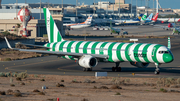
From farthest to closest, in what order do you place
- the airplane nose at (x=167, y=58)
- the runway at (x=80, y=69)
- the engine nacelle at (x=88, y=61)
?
1. the engine nacelle at (x=88, y=61)
2. the runway at (x=80, y=69)
3. the airplane nose at (x=167, y=58)

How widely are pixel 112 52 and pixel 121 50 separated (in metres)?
1.55

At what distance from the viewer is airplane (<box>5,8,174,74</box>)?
138ft

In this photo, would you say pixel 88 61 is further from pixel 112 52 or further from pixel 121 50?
pixel 121 50

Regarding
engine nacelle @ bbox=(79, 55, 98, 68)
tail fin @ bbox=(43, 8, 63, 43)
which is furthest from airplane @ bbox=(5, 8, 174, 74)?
tail fin @ bbox=(43, 8, 63, 43)

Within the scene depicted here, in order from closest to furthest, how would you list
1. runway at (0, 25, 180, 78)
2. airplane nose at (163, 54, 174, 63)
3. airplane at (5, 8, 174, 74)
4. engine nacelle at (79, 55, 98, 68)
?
airplane nose at (163, 54, 174, 63) → airplane at (5, 8, 174, 74) → runway at (0, 25, 180, 78) → engine nacelle at (79, 55, 98, 68)

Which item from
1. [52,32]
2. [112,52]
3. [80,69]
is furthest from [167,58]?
[52,32]

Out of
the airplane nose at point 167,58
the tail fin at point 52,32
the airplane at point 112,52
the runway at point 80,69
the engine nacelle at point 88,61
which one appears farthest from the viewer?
the tail fin at point 52,32

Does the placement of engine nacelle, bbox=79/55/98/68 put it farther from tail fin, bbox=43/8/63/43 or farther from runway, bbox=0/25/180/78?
tail fin, bbox=43/8/63/43

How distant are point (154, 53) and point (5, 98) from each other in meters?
23.2

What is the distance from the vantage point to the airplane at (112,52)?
138ft

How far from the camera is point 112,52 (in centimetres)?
4556

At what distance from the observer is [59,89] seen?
2973cm

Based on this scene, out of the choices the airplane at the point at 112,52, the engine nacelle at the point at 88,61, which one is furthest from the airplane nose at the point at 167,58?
the engine nacelle at the point at 88,61

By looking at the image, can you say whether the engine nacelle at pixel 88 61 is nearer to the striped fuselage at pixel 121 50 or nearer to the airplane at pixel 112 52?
the airplane at pixel 112 52
